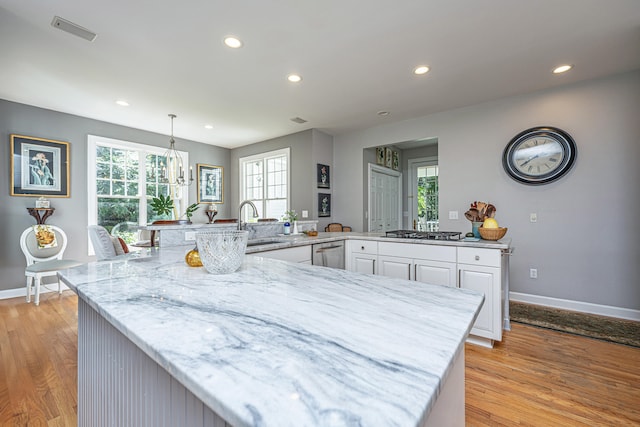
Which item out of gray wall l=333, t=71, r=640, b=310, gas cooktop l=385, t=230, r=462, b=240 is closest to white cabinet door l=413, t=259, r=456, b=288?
gas cooktop l=385, t=230, r=462, b=240

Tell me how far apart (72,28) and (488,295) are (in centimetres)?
391

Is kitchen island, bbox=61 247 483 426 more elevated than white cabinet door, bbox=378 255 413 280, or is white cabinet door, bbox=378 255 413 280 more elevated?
kitchen island, bbox=61 247 483 426

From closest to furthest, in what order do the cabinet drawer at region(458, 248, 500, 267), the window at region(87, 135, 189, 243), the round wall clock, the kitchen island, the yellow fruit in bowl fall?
the kitchen island → the cabinet drawer at region(458, 248, 500, 267) → the yellow fruit in bowl → the round wall clock → the window at region(87, 135, 189, 243)

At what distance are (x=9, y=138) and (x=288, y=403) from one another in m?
5.39

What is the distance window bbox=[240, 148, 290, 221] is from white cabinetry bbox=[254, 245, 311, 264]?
8.44ft

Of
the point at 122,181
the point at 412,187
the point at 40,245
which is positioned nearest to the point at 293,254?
the point at 40,245

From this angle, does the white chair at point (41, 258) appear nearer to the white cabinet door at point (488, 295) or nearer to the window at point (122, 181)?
the window at point (122, 181)

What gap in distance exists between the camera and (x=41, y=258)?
381 centimetres

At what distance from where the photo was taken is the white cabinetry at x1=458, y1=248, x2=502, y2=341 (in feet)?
7.50

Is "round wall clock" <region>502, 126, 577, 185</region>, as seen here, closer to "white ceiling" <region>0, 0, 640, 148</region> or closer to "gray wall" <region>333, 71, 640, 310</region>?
"gray wall" <region>333, 71, 640, 310</region>

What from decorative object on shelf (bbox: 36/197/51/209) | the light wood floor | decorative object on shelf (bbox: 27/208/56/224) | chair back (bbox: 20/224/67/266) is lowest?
the light wood floor

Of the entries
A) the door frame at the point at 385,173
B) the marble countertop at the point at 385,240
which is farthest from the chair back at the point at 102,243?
the door frame at the point at 385,173

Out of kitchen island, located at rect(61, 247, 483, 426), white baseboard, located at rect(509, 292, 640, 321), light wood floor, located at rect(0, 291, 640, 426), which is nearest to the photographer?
kitchen island, located at rect(61, 247, 483, 426)

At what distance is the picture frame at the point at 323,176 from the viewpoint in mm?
4957
